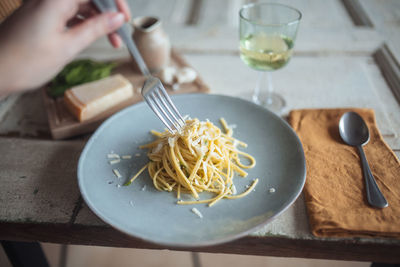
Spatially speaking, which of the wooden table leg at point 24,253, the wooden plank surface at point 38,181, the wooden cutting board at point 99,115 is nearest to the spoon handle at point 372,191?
the wooden cutting board at point 99,115

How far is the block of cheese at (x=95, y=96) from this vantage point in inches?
55.1

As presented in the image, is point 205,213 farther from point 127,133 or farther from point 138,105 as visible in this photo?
point 138,105

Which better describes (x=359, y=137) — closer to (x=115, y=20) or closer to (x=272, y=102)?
(x=272, y=102)

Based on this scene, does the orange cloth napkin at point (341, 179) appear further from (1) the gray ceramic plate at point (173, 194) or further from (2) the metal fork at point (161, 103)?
(2) the metal fork at point (161, 103)

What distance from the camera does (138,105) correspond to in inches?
53.5

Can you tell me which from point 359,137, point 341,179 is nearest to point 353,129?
point 359,137

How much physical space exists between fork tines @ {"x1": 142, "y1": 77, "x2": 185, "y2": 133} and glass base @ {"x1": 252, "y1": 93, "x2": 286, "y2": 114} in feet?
1.73

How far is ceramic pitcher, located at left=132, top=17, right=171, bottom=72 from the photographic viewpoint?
169 cm

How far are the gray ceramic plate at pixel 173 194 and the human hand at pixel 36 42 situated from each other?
0.97 feet

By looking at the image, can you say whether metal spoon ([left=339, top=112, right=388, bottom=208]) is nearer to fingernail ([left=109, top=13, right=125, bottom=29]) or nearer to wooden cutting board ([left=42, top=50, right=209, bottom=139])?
wooden cutting board ([left=42, top=50, right=209, bottom=139])

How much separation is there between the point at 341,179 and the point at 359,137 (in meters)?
0.24

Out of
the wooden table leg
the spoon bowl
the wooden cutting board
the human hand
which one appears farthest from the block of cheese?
the spoon bowl

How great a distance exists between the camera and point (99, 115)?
4.75ft

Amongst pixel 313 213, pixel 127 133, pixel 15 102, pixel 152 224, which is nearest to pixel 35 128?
pixel 15 102
